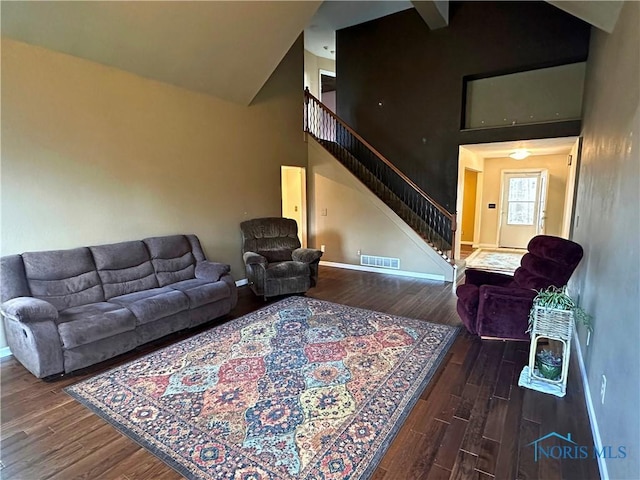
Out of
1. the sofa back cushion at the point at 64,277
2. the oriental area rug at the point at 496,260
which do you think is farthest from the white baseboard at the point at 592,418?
the sofa back cushion at the point at 64,277

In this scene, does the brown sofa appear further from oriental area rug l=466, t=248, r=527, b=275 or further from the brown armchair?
oriental area rug l=466, t=248, r=527, b=275

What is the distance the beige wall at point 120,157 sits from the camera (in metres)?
3.17

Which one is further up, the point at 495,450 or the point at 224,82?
the point at 224,82

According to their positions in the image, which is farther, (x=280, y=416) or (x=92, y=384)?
(x=92, y=384)

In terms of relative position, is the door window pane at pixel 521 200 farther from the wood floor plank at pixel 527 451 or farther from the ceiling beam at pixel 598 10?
the wood floor plank at pixel 527 451

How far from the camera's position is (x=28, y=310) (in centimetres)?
265

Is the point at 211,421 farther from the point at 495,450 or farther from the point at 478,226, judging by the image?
the point at 478,226

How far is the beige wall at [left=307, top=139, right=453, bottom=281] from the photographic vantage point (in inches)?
236

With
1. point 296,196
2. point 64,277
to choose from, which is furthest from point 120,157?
point 296,196

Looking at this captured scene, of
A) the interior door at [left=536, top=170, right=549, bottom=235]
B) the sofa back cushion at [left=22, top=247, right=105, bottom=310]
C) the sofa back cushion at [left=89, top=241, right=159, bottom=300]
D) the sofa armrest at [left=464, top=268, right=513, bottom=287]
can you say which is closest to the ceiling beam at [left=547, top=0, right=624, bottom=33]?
the sofa armrest at [left=464, top=268, right=513, bottom=287]

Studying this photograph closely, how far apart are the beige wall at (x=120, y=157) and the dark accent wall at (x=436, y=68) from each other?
249 cm

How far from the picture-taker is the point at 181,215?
15.1 feet

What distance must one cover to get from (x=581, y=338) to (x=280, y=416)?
285cm

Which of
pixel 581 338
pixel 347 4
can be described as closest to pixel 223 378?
pixel 581 338
